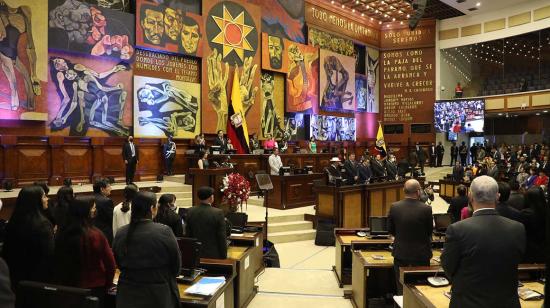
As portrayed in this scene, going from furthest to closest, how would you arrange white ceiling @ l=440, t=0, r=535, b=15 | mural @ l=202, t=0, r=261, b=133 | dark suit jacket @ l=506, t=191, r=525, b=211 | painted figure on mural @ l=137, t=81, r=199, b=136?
white ceiling @ l=440, t=0, r=535, b=15, mural @ l=202, t=0, r=261, b=133, painted figure on mural @ l=137, t=81, r=199, b=136, dark suit jacket @ l=506, t=191, r=525, b=211

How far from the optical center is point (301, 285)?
18.5ft

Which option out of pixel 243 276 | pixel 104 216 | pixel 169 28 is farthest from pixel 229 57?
pixel 104 216

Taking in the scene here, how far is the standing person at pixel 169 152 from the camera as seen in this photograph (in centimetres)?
1182

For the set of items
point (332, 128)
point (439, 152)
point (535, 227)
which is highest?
point (332, 128)

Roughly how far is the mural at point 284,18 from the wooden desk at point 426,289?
13.1 meters

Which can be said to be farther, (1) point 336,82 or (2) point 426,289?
(1) point 336,82

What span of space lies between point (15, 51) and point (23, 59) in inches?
8.7

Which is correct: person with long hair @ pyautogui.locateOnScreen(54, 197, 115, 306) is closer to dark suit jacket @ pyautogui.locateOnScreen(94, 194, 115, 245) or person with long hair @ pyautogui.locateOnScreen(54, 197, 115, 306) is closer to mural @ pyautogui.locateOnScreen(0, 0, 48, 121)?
dark suit jacket @ pyautogui.locateOnScreen(94, 194, 115, 245)

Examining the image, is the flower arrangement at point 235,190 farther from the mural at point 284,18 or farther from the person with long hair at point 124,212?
the mural at point 284,18

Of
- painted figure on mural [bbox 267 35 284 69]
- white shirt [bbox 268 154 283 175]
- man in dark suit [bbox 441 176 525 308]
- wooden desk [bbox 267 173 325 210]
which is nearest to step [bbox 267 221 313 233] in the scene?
wooden desk [bbox 267 173 325 210]

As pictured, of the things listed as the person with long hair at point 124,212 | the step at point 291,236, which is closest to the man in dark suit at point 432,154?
the step at point 291,236

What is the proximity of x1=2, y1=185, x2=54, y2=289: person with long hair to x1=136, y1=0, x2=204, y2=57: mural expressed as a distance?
9.64 m

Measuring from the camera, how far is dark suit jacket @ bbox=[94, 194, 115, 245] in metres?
3.88

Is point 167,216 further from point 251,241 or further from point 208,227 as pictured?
point 251,241
